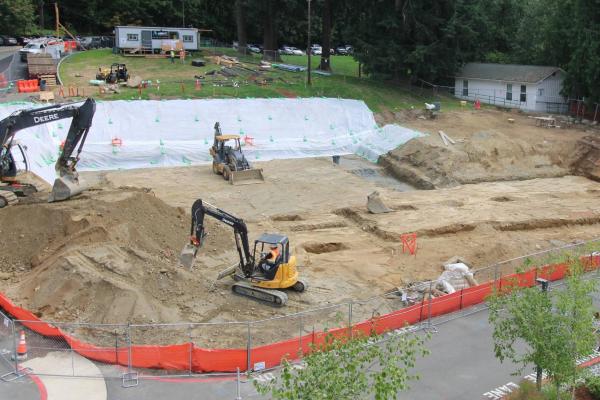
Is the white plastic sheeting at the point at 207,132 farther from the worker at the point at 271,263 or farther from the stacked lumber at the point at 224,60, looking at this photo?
the worker at the point at 271,263

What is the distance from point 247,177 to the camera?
35281mm

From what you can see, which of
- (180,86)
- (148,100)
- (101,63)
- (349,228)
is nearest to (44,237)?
(349,228)

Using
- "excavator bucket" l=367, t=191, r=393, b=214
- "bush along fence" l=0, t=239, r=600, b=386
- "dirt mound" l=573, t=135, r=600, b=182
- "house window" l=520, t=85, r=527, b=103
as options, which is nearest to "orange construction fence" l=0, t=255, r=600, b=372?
"bush along fence" l=0, t=239, r=600, b=386

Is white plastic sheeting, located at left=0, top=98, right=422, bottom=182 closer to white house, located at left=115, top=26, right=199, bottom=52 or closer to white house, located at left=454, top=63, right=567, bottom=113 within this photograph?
white house, located at left=454, top=63, right=567, bottom=113

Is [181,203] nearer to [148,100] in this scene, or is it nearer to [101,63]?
[148,100]

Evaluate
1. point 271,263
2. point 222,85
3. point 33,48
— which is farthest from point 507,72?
point 271,263

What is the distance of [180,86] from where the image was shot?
4825 centimetres

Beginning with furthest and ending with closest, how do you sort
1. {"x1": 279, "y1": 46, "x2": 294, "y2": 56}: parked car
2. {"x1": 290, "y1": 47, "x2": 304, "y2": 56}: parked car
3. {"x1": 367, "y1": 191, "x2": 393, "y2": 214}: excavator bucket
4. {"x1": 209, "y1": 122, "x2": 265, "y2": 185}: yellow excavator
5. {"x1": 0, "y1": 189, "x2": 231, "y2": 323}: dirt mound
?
{"x1": 290, "y1": 47, "x2": 304, "y2": 56}: parked car
{"x1": 279, "y1": 46, "x2": 294, "y2": 56}: parked car
{"x1": 209, "y1": 122, "x2": 265, "y2": 185}: yellow excavator
{"x1": 367, "y1": 191, "x2": 393, "y2": 214}: excavator bucket
{"x1": 0, "y1": 189, "x2": 231, "y2": 323}: dirt mound

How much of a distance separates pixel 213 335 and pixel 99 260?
4.49 metres

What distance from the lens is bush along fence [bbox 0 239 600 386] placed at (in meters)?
16.2

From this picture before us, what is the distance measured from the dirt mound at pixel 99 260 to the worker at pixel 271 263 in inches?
81.2

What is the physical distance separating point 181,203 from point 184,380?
15993 mm

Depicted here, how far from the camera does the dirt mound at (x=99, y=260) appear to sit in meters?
18.8

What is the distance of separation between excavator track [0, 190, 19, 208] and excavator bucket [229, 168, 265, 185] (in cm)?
1168
